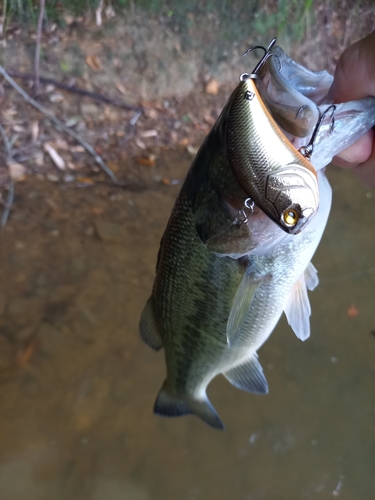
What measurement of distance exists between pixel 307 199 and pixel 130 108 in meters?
2.86

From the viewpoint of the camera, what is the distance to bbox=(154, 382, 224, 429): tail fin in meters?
1.68

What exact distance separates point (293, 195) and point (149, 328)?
0.93 meters

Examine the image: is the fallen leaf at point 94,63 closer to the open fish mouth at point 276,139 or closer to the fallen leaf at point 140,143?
the fallen leaf at point 140,143

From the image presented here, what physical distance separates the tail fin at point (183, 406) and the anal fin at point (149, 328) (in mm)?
277

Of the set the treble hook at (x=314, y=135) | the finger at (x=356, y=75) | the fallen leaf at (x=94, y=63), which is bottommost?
the fallen leaf at (x=94, y=63)

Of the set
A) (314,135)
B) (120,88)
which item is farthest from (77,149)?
(314,135)

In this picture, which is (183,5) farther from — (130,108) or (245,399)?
(245,399)

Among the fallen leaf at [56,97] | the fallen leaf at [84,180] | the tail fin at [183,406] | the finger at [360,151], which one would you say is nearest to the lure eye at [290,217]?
the finger at [360,151]

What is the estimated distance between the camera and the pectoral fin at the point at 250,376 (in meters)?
1.53

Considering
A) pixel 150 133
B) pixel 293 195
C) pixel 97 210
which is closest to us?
pixel 293 195

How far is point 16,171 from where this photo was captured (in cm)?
279

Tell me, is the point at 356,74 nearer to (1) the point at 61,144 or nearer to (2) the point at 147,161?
(2) the point at 147,161

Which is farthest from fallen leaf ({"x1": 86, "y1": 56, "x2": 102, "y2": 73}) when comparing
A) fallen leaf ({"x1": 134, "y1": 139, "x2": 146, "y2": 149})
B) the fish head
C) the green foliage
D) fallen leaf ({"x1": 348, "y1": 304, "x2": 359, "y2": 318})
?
the fish head

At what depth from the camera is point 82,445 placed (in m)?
2.11
